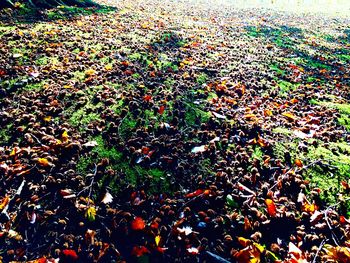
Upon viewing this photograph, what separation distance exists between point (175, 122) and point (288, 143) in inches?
72.0

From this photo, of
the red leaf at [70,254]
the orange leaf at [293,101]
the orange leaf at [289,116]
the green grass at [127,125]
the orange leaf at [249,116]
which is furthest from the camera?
the orange leaf at [293,101]

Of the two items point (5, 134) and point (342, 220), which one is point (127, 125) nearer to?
point (5, 134)

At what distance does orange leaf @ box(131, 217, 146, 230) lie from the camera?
9.40ft

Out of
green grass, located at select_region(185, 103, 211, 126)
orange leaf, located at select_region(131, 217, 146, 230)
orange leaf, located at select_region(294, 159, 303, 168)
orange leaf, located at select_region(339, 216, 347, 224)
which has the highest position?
green grass, located at select_region(185, 103, 211, 126)

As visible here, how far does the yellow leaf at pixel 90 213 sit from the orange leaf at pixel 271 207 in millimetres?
2001

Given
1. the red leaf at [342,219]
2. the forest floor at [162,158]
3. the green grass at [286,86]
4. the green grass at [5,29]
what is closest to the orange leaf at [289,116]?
the forest floor at [162,158]

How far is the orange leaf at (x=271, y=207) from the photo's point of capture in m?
3.14

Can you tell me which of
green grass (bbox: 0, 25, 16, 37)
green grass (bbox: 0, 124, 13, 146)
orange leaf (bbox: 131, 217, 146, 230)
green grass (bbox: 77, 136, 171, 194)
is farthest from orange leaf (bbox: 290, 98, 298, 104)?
green grass (bbox: 0, 25, 16, 37)

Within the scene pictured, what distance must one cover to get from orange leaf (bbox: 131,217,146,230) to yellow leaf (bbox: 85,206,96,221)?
17.1 inches

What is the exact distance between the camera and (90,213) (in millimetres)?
2941

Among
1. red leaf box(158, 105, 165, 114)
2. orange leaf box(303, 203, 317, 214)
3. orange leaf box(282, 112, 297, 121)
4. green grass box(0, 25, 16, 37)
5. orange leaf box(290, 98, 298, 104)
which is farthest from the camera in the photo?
green grass box(0, 25, 16, 37)

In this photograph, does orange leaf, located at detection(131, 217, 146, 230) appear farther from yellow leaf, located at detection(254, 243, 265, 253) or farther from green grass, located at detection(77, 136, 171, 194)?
yellow leaf, located at detection(254, 243, 265, 253)

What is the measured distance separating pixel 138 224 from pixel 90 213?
0.54 m

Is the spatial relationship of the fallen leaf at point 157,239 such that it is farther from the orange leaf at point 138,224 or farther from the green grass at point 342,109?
the green grass at point 342,109
